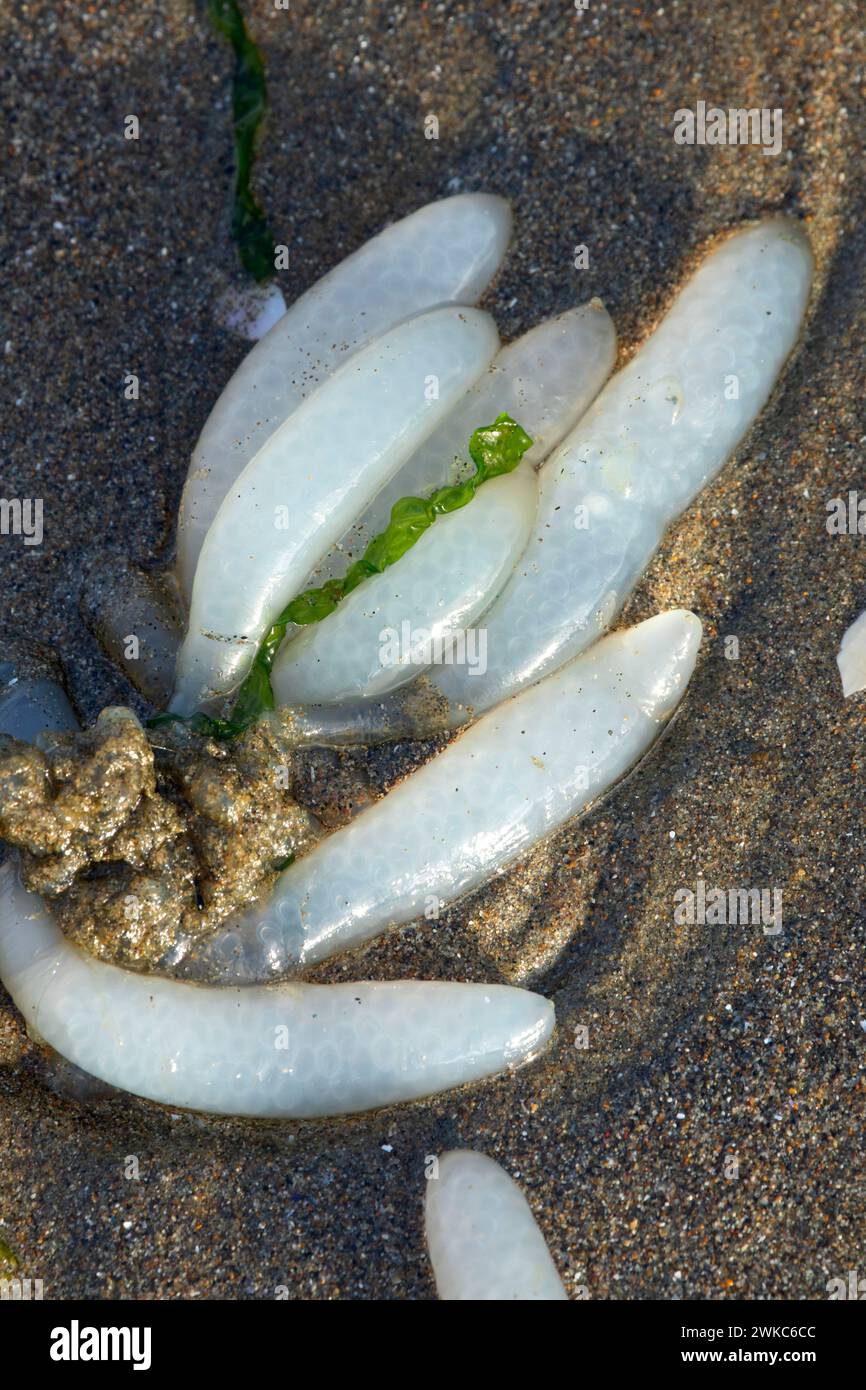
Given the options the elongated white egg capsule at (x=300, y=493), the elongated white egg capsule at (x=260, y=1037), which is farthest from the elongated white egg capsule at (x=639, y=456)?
the elongated white egg capsule at (x=260, y=1037)

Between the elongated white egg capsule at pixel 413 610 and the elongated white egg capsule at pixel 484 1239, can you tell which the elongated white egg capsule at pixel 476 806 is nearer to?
the elongated white egg capsule at pixel 413 610

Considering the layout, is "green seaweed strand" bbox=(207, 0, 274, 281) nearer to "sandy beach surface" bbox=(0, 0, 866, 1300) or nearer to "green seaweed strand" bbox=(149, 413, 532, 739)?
"sandy beach surface" bbox=(0, 0, 866, 1300)

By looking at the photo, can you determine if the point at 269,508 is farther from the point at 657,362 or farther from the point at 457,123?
the point at 457,123

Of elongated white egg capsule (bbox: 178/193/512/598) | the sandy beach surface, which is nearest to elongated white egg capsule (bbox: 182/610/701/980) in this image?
the sandy beach surface

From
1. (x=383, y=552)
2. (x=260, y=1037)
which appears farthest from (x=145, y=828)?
(x=383, y=552)

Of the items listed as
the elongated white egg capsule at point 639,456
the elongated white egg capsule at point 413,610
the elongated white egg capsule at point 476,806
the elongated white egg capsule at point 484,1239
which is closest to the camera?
the elongated white egg capsule at point 484,1239
